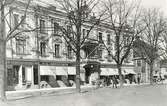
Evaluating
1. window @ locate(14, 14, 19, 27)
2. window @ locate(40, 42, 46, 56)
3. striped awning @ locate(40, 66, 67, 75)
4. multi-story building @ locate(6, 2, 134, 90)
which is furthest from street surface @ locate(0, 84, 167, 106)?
window @ locate(40, 42, 46, 56)

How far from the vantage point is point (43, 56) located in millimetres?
36875

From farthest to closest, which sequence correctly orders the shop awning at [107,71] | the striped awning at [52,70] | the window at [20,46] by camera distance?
the shop awning at [107,71], the striped awning at [52,70], the window at [20,46]

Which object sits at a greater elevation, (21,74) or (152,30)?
(152,30)

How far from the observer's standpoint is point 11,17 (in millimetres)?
31750

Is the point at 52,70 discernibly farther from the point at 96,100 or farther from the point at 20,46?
the point at 96,100

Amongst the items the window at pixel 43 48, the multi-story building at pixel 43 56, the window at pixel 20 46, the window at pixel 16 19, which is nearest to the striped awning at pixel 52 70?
the multi-story building at pixel 43 56

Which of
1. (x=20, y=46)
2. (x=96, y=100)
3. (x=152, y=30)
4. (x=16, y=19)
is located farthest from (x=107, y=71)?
(x=96, y=100)

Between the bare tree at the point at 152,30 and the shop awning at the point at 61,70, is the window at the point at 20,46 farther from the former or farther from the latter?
the bare tree at the point at 152,30

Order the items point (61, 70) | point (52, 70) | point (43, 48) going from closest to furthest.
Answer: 1. point (43, 48)
2. point (52, 70)
3. point (61, 70)

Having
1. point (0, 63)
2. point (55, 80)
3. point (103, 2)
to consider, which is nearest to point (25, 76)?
point (55, 80)

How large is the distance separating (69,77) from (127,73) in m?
16.0

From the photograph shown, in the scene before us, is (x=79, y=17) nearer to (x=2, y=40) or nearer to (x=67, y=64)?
(x=2, y=40)

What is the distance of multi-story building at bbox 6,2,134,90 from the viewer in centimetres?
3247

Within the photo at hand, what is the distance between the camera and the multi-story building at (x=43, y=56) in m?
32.5
